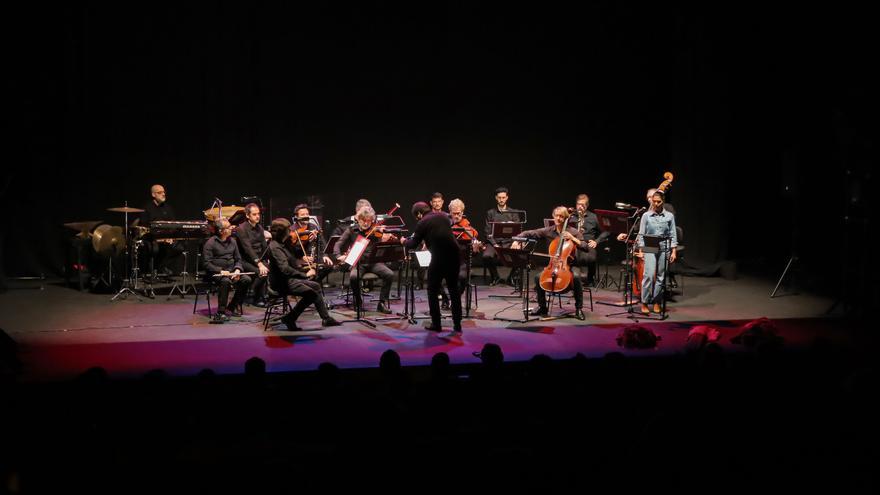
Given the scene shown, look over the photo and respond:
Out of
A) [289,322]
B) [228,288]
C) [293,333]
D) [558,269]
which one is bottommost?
[293,333]

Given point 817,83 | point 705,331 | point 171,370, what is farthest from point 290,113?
point 817,83

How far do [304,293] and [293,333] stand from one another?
49cm

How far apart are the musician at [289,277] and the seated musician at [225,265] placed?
81 centimetres

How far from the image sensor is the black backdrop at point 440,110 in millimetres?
12219

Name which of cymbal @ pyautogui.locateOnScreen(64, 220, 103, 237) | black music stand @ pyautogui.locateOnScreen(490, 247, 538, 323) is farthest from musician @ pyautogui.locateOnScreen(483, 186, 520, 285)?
cymbal @ pyautogui.locateOnScreen(64, 220, 103, 237)

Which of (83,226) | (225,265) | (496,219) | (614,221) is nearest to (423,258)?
(225,265)

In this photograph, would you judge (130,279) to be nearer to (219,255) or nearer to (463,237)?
(219,255)

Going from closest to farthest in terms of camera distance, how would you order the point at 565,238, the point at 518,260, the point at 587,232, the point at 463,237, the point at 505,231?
the point at 518,260, the point at 565,238, the point at 463,237, the point at 505,231, the point at 587,232

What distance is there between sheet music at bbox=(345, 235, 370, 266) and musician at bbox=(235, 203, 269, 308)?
123cm

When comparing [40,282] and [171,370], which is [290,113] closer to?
[40,282]

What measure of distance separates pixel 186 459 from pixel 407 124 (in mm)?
11469

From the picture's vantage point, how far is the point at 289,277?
27.9ft

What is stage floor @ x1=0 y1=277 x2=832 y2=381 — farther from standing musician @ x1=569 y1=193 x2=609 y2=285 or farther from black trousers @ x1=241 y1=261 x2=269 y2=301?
standing musician @ x1=569 y1=193 x2=609 y2=285

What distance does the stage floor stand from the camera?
6.98 metres
